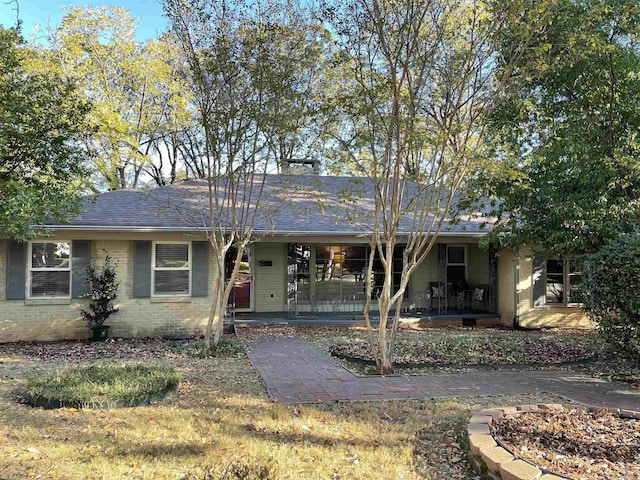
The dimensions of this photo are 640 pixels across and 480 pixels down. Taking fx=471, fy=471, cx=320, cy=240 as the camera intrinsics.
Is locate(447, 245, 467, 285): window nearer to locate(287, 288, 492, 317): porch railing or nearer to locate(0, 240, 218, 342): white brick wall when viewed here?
locate(287, 288, 492, 317): porch railing

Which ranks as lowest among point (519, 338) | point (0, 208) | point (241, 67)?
point (519, 338)

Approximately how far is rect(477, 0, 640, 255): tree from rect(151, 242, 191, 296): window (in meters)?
7.02

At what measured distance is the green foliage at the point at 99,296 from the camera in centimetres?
1056

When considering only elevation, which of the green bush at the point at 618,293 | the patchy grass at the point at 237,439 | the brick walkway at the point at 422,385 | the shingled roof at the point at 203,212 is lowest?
the brick walkway at the point at 422,385

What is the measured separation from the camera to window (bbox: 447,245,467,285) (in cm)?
1520

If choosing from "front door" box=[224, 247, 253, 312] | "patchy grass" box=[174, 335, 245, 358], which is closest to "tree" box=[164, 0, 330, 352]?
Result: "patchy grass" box=[174, 335, 245, 358]

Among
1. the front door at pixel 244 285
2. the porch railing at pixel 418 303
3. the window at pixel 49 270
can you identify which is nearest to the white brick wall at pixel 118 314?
the window at pixel 49 270

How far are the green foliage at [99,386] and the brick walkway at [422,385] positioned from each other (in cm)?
146

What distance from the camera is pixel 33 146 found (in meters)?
8.91

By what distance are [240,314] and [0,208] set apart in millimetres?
6814

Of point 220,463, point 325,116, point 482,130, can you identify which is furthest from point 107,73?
point 220,463

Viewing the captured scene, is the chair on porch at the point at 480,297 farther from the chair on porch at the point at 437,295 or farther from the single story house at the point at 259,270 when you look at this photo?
the chair on porch at the point at 437,295

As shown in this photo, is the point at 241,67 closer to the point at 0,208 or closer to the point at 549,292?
the point at 0,208

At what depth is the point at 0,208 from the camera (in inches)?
316
